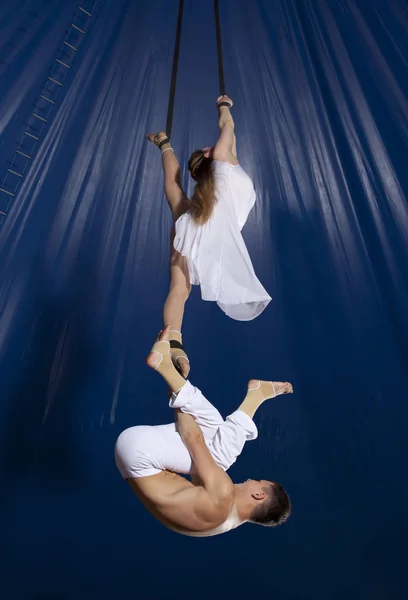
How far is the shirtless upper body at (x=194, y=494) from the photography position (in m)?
1.50

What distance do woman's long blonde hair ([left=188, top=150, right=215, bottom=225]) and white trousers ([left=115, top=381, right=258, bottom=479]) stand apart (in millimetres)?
607

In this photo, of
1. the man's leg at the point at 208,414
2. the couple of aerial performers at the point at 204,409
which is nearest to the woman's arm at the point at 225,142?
the couple of aerial performers at the point at 204,409

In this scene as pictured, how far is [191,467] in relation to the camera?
1.61 metres

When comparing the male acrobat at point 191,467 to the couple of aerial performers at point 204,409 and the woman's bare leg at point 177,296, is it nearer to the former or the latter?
the couple of aerial performers at point 204,409

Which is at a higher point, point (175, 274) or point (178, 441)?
point (175, 274)

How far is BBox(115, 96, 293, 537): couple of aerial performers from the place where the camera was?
1.52 meters

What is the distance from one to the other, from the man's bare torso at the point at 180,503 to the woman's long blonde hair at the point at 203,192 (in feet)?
2.78

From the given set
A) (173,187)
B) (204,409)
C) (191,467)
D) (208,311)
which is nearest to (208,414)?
(204,409)

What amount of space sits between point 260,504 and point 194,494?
0.27 metres

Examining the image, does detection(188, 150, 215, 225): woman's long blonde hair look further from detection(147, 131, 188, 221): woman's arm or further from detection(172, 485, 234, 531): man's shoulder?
detection(172, 485, 234, 531): man's shoulder

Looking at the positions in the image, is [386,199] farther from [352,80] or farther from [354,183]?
[352,80]

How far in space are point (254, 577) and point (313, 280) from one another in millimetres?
1400

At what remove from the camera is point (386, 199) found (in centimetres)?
257

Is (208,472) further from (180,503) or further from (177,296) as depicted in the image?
(177,296)
